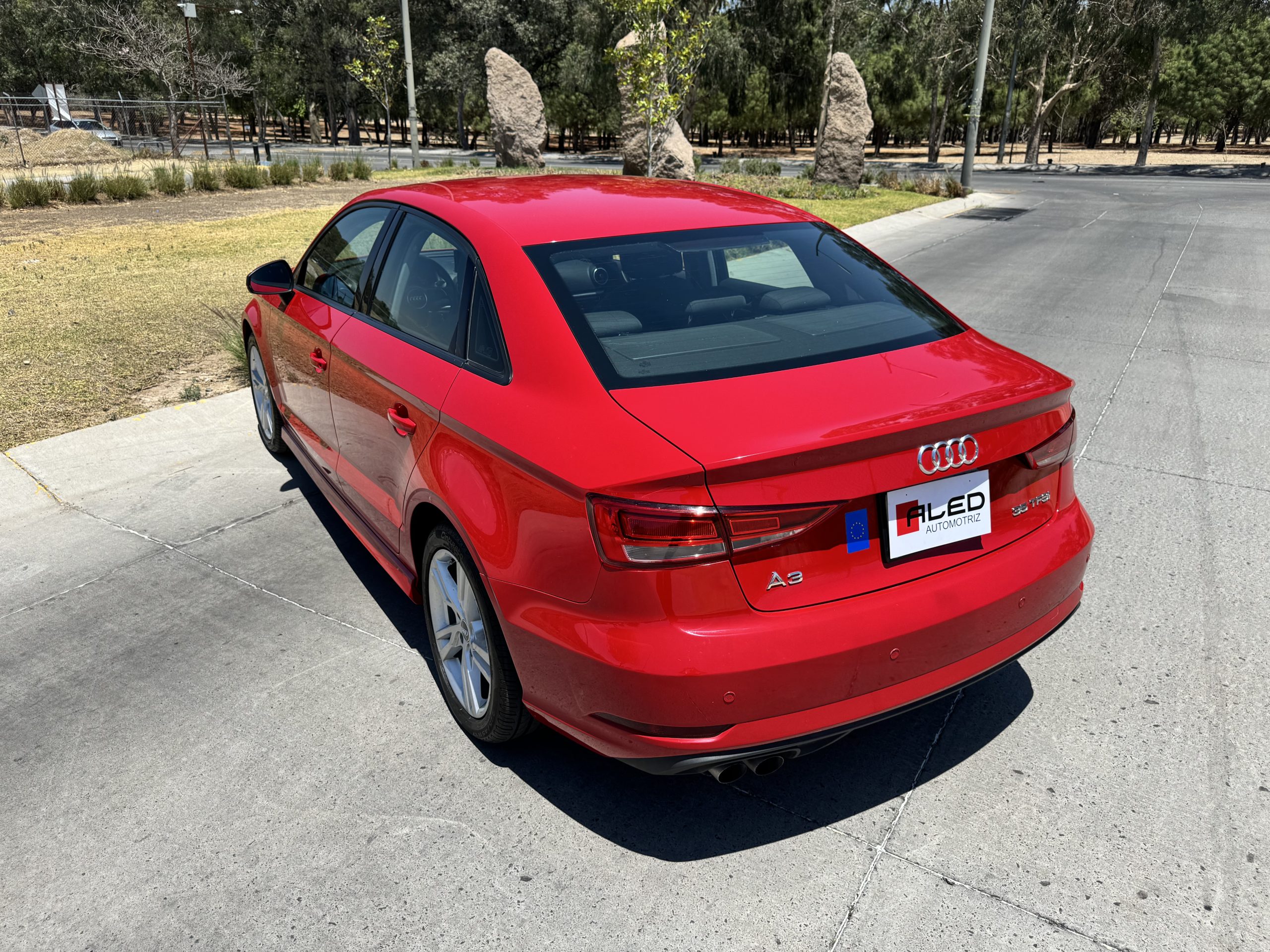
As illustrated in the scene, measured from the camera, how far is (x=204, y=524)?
4844 mm

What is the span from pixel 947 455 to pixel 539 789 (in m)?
1.58

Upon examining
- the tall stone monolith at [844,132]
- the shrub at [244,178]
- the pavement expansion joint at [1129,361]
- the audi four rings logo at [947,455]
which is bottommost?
the pavement expansion joint at [1129,361]

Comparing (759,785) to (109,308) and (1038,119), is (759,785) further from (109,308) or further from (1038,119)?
(1038,119)

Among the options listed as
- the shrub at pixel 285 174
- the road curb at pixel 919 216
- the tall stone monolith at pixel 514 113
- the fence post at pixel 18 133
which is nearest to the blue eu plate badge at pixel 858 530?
the road curb at pixel 919 216

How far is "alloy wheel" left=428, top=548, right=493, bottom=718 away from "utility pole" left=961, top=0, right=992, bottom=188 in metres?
21.7

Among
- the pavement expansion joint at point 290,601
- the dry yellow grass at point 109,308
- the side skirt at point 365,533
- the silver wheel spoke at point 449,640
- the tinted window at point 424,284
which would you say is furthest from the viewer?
the dry yellow grass at point 109,308

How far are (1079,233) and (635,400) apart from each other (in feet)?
54.3

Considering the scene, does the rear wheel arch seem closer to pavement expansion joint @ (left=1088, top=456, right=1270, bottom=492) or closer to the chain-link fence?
pavement expansion joint @ (left=1088, top=456, right=1270, bottom=492)

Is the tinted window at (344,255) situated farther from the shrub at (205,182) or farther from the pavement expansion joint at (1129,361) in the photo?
the shrub at (205,182)

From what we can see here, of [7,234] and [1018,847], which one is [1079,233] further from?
[7,234]

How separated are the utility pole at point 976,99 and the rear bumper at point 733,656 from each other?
2172cm

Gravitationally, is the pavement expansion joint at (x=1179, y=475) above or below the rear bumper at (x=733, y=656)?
below

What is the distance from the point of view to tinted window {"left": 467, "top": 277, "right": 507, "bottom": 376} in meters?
2.77

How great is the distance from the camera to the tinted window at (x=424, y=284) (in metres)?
3.11
